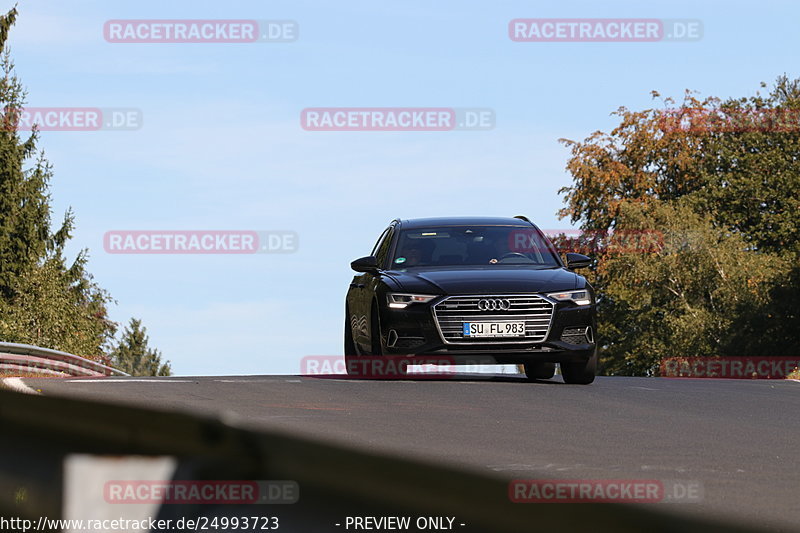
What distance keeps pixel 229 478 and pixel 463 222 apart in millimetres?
13438

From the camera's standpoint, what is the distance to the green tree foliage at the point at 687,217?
175 feet

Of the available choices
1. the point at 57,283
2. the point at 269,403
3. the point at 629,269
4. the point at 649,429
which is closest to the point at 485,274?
the point at 269,403

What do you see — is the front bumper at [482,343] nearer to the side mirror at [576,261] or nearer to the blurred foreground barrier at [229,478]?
the side mirror at [576,261]

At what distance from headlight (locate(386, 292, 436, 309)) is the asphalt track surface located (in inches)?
35.5

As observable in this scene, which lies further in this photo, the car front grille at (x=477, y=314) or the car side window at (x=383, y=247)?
the car side window at (x=383, y=247)

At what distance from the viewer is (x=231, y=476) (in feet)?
12.3

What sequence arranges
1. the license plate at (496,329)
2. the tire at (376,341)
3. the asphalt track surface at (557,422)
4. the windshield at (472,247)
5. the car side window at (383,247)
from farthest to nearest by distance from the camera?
the car side window at (383,247) < the windshield at (472,247) < the tire at (376,341) < the license plate at (496,329) < the asphalt track surface at (557,422)

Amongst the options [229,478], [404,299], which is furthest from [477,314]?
[229,478]

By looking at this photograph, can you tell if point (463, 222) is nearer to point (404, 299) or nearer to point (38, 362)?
point (404, 299)

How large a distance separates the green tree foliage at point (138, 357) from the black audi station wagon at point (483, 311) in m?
149

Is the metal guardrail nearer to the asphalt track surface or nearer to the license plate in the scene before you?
the asphalt track surface

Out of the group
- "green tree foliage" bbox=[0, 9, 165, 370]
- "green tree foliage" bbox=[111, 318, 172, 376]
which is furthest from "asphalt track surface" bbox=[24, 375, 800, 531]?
"green tree foliage" bbox=[111, 318, 172, 376]

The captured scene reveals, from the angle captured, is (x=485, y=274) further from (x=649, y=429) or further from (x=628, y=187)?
(x=628, y=187)

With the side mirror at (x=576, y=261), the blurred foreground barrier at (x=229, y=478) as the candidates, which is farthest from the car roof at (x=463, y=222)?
the blurred foreground barrier at (x=229, y=478)
